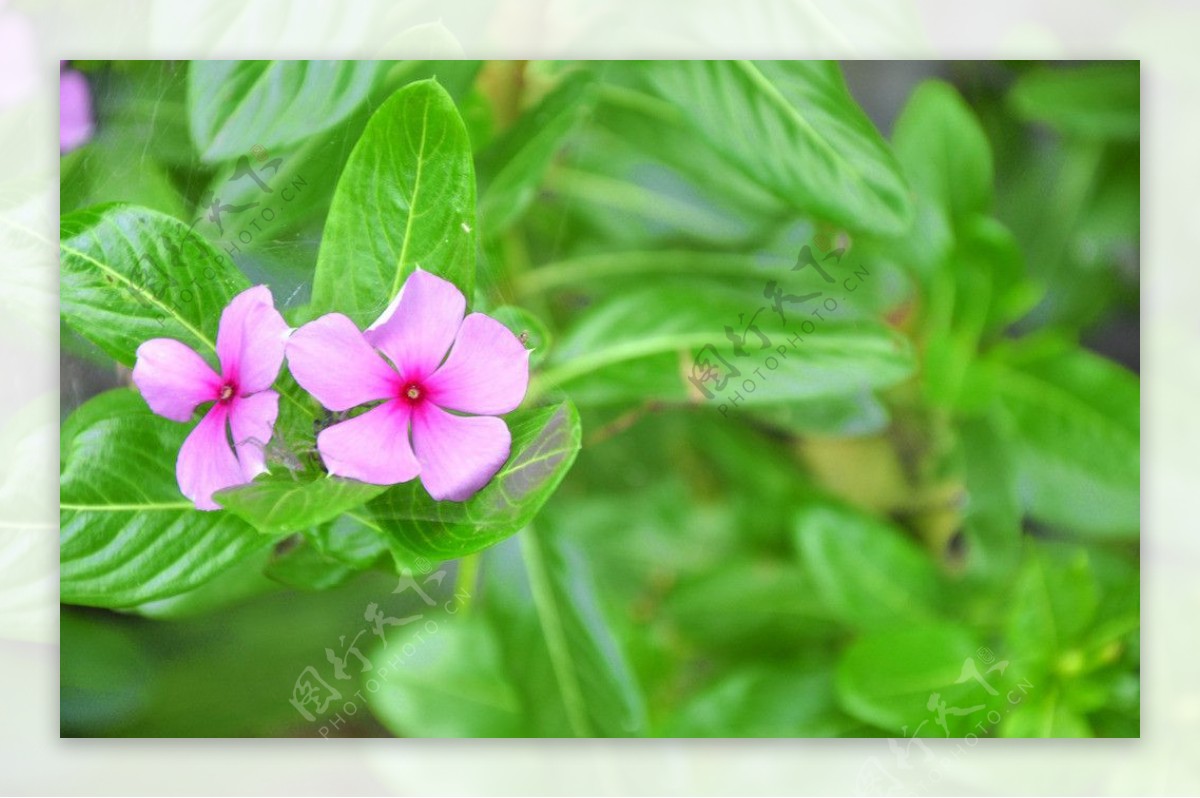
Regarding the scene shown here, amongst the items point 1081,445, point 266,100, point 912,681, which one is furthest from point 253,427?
point 1081,445

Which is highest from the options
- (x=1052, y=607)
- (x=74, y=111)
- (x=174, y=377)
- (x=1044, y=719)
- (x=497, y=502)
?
(x=74, y=111)

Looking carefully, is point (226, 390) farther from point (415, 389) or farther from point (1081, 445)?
point (1081, 445)

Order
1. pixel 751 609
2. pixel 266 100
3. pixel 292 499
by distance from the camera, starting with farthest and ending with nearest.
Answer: pixel 751 609 < pixel 266 100 < pixel 292 499

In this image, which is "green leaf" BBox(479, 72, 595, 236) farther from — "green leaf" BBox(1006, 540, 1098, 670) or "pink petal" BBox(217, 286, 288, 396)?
"green leaf" BBox(1006, 540, 1098, 670)

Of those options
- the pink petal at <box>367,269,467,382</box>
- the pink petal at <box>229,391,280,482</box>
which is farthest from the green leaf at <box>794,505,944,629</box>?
A: the pink petal at <box>229,391,280,482</box>

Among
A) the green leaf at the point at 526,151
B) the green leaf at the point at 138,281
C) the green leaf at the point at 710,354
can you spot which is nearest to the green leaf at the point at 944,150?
the green leaf at the point at 710,354

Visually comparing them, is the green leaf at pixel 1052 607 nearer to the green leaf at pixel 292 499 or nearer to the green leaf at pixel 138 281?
the green leaf at pixel 292 499

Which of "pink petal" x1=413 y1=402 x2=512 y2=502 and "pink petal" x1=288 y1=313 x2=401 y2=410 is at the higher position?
"pink petal" x1=288 y1=313 x2=401 y2=410

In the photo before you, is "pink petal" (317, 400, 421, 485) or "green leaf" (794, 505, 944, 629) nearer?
"pink petal" (317, 400, 421, 485)
